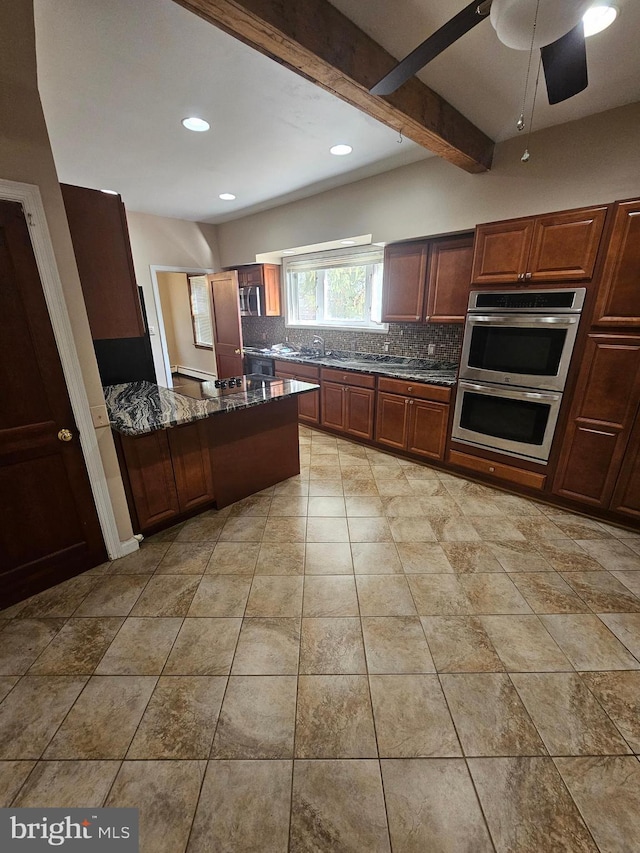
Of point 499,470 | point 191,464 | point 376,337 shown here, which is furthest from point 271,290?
point 499,470

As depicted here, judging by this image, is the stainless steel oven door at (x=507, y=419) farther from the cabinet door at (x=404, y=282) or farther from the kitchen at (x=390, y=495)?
the cabinet door at (x=404, y=282)

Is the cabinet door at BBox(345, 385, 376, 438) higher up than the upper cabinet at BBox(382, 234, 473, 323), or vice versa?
the upper cabinet at BBox(382, 234, 473, 323)

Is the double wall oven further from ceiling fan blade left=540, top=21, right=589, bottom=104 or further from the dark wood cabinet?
the dark wood cabinet

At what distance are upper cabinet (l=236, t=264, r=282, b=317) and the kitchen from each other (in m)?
0.37

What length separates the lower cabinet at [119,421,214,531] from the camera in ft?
7.15

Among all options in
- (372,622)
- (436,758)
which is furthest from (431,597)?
(436,758)

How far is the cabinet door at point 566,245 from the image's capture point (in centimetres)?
215

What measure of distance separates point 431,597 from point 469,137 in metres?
2.95

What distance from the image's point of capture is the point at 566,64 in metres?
1.22

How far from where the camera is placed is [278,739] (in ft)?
4.12

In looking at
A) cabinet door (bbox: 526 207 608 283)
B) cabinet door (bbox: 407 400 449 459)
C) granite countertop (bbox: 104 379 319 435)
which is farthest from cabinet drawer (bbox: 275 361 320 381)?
cabinet door (bbox: 526 207 608 283)

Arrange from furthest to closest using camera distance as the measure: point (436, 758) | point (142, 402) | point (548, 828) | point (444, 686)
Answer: point (142, 402) → point (444, 686) → point (436, 758) → point (548, 828)

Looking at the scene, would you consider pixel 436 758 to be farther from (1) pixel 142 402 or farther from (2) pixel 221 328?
(2) pixel 221 328

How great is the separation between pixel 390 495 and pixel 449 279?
79.4 inches
